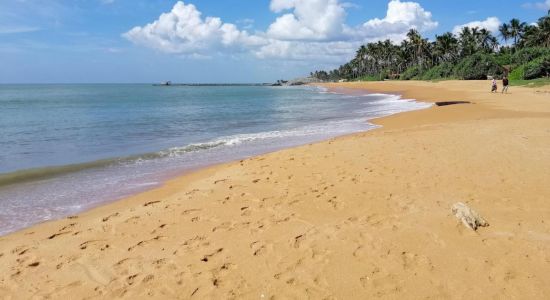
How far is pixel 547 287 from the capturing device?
381cm

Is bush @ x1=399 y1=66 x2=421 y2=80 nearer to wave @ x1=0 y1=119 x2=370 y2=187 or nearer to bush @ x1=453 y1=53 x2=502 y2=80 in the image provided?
bush @ x1=453 y1=53 x2=502 y2=80

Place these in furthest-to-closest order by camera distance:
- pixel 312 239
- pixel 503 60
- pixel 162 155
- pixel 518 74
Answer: pixel 503 60 → pixel 518 74 → pixel 162 155 → pixel 312 239

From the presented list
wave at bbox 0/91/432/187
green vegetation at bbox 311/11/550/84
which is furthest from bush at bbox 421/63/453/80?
wave at bbox 0/91/432/187

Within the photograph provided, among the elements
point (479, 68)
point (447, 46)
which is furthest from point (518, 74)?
point (447, 46)

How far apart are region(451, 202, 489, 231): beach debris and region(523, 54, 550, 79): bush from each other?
4861 centimetres

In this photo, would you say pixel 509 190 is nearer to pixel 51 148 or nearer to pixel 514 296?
pixel 514 296

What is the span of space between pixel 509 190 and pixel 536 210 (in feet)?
3.10

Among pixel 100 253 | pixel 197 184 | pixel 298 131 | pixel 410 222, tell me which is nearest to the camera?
pixel 100 253

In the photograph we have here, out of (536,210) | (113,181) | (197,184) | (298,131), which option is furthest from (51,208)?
(298,131)

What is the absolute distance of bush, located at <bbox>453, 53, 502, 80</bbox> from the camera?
6581 centimetres

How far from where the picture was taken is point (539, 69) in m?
44.6

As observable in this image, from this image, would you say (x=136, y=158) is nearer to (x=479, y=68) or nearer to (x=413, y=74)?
(x=479, y=68)

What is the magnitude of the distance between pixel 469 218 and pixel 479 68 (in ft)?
232

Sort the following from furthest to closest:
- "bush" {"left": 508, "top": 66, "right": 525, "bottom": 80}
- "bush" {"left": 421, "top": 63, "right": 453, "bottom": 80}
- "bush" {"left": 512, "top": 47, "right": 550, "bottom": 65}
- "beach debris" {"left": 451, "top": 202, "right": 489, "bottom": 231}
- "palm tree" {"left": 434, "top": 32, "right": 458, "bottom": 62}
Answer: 1. "palm tree" {"left": 434, "top": 32, "right": 458, "bottom": 62}
2. "bush" {"left": 421, "top": 63, "right": 453, "bottom": 80}
3. "bush" {"left": 512, "top": 47, "right": 550, "bottom": 65}
4. "bush" {"left": 508, "top": 66, "right": 525, "bottom": 80}
5. "beach debris" {"left": 451, "top": 202, "right": 489, "bottom": 231}
